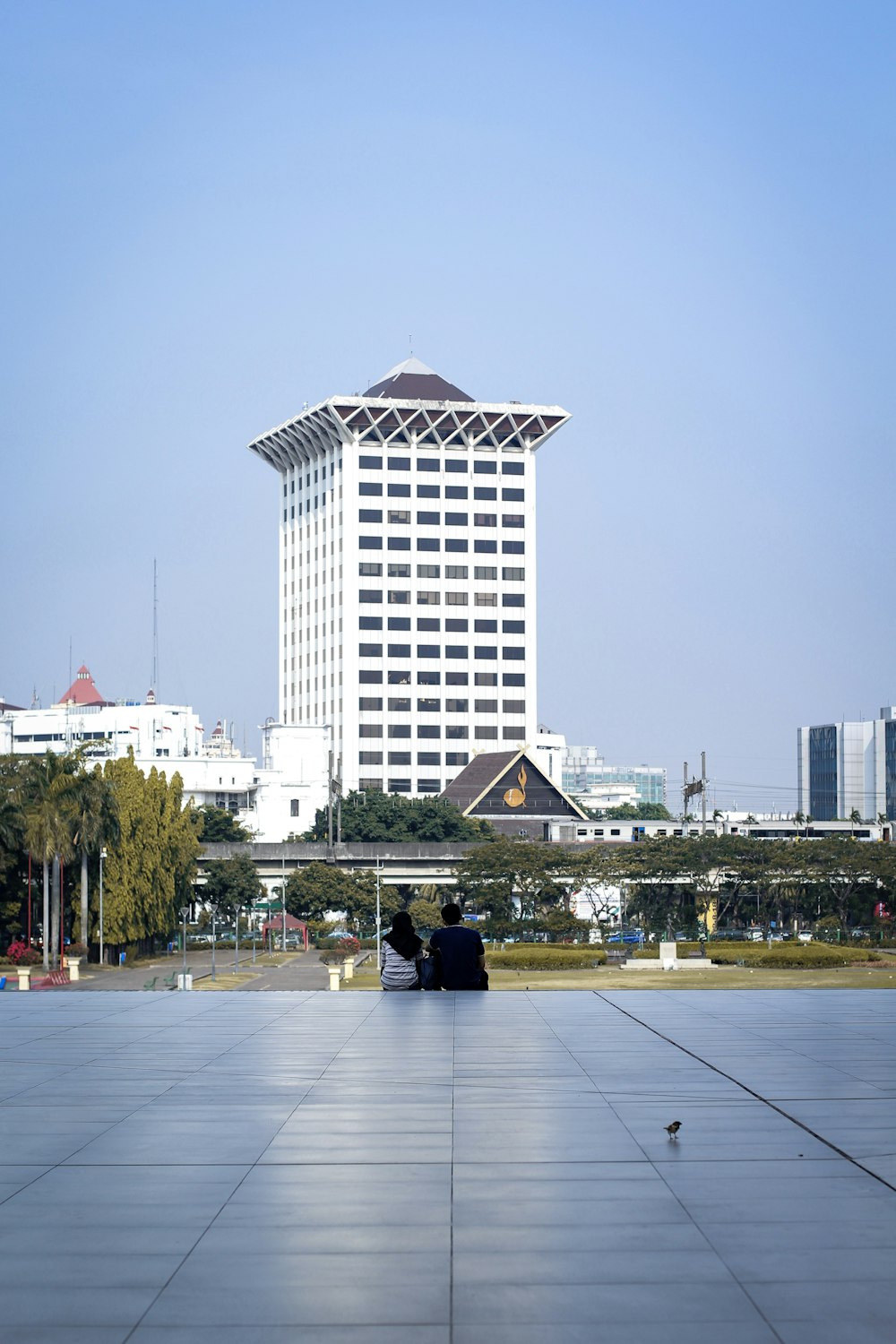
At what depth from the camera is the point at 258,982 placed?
6278 centimetres

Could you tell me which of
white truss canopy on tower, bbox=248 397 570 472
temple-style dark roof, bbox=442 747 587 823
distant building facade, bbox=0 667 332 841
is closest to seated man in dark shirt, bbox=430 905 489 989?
distant building facade, bbox=0 667 332 841

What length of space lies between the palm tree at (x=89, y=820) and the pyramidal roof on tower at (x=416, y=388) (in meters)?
85.5

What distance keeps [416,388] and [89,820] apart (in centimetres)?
9215

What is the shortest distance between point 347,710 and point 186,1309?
14059 cm

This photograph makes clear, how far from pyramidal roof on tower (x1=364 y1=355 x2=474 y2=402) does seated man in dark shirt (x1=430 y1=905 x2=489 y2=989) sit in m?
132

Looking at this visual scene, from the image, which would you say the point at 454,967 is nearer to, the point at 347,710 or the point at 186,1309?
the point at 186,1309

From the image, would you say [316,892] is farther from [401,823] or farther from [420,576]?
[420,576]

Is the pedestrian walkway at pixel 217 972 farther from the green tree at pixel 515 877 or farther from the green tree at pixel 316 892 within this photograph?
the green tree at pixel 515 877

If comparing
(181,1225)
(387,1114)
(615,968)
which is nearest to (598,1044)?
(387,1114)

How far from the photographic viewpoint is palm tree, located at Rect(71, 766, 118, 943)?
68.3 metres

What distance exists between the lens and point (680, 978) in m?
55.8

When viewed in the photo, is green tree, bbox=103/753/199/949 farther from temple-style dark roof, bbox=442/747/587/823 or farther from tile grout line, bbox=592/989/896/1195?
tile grout line, bbox=592/989/896/1195

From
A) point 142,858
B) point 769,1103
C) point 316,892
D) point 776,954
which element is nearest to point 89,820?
point 142,858

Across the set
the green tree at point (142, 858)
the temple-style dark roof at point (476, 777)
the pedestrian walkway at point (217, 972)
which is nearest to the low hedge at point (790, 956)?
the pedestrian walkway at point (217, 972)
